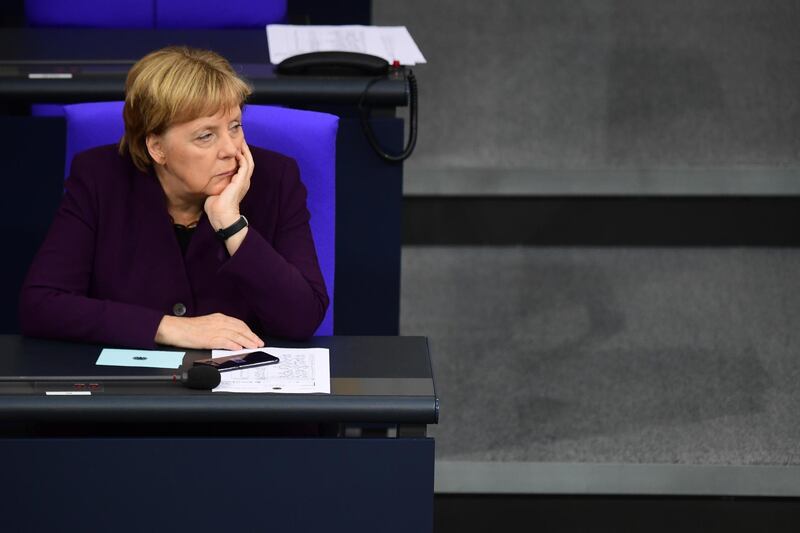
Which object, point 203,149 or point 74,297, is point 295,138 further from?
point 74,297

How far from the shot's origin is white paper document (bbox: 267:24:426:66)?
2.46m

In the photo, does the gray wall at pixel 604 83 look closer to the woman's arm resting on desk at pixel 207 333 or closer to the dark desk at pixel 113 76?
the dark desk at pixel 113 76

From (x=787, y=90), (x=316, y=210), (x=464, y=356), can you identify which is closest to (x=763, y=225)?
(x=787, y=90)

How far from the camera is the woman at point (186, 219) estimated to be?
190 cm

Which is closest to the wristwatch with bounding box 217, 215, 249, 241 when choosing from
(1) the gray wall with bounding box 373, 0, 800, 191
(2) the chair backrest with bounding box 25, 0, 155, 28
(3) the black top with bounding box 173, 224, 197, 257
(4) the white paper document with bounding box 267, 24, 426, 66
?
(3) the black top with bounding box 173, 224, 197, 257

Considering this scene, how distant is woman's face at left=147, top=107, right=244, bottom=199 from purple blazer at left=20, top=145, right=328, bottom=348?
2.2 inches

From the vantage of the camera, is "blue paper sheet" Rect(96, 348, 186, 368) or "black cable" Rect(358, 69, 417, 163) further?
"black cable" Rect(358, 69, 417, 163)

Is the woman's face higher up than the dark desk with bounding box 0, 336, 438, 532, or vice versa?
the woman's face

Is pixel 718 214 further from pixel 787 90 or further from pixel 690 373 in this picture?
pixel 690 373

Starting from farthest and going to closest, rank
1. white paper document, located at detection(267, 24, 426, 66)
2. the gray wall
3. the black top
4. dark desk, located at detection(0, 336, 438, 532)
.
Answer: the gray wall
white paper document, located at detection(267, 24, 426, 66)
the black top
dark desk, located at detection(0, 336, 438, 532)

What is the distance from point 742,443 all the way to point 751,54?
5.81 feet

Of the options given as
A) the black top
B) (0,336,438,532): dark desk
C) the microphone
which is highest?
the black top

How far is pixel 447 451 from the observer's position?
2721mm

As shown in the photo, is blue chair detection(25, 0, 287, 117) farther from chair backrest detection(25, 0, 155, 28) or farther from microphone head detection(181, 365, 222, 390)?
microphone head detection(181, 365, 222, 390)
